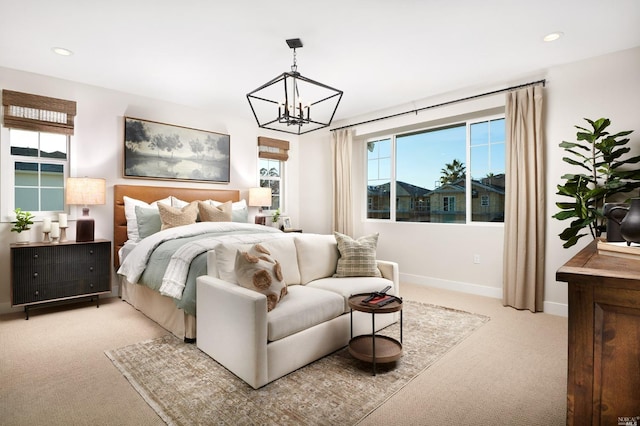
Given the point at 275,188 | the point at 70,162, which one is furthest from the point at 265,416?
the point at 275,188

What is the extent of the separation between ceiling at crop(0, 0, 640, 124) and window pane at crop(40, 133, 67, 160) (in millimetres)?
686

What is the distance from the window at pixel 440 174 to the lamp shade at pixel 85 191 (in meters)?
3.77

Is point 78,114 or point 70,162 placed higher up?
point 78,114

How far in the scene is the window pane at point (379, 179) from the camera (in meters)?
5.29

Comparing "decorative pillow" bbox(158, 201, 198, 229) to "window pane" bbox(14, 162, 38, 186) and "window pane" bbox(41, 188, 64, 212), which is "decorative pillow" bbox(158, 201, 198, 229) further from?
"window pane" bbox(14, 162, 38, 186)

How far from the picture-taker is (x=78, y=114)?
12.7ft

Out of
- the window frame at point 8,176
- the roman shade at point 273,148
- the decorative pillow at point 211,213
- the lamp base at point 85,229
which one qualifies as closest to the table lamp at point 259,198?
the roman shade at point 273,148

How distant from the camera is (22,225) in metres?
3.42

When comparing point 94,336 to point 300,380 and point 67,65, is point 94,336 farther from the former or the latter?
point 67,65

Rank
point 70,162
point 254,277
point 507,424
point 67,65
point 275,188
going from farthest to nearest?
point 275,188 → point 70,162 → point 67,65 → point 254,277 → point 507,424

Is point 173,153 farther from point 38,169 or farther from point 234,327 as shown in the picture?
point 234,327

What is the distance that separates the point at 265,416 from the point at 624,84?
13.7 feet

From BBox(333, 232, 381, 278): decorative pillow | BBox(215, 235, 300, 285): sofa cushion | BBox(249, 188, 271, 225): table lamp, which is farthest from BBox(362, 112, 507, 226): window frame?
BBox(215, 235, 300, 285): sofa cushion

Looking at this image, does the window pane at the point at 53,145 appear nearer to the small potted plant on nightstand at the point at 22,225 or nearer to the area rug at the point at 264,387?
the small potted plant on nightstand at the point at 22,225
